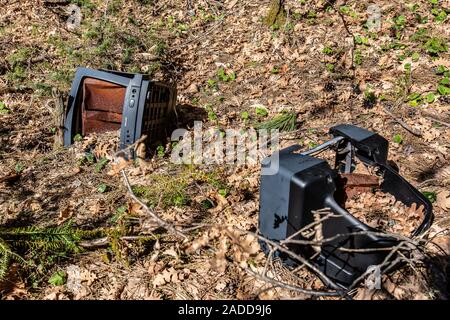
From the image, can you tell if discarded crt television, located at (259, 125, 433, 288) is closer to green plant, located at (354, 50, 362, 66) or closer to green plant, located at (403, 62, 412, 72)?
green plant, located at (403, 62, 412, 72)

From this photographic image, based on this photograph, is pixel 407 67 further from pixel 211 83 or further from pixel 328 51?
pixel 211 83

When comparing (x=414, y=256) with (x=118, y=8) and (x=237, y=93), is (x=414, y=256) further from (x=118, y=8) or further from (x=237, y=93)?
(x=118, y=8)

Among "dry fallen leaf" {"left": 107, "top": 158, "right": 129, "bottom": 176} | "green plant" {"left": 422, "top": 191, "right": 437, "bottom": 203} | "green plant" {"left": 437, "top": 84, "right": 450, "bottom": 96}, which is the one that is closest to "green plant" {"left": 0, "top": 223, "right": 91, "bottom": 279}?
"dry fallen leaf" {"left": 107, "top": 158, "right": 129, "bottom": 176}

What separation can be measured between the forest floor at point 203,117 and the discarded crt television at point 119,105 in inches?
7.3

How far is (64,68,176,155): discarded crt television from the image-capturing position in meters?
4.04

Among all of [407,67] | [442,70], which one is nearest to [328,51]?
Answer: [407,67]

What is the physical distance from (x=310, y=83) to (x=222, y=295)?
332 cm

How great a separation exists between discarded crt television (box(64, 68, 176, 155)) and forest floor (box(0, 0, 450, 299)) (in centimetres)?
19

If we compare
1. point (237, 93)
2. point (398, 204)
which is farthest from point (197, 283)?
point (237, 93)

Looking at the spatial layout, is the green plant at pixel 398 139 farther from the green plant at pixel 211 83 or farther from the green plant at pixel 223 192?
the green plant at pixel 211 83

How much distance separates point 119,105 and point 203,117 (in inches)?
42.7

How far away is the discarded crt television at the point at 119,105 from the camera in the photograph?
13.3 ft

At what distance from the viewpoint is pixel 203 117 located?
5.11 meters

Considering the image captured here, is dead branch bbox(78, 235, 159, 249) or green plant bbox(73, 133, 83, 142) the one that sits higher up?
green plant bbox(73, 133, 83, 142)
